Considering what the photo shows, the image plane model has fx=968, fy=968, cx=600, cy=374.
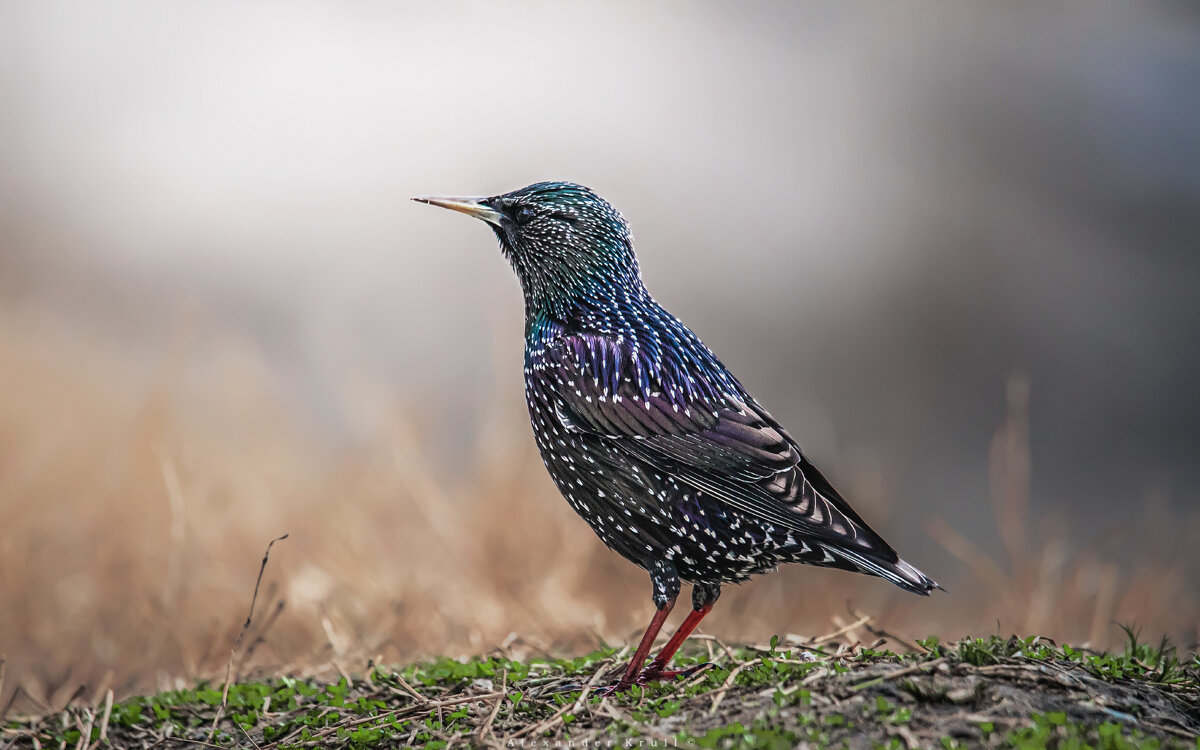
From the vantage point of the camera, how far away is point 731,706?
2.68 m

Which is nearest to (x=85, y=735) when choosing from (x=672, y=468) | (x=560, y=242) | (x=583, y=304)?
(x=672, y=468)

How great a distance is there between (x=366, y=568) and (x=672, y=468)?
12.1 feet

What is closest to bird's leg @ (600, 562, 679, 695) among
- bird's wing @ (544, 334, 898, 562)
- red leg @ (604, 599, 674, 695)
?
red leg @ (604, 599, 674, 695)

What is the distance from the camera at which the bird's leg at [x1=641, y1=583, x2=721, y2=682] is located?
126 inches

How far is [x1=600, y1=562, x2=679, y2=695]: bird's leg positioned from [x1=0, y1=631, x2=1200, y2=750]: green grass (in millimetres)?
100

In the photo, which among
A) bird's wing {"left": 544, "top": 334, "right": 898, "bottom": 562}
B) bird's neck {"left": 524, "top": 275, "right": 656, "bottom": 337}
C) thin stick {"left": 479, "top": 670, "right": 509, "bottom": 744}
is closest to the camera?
thin stick {"left": 479, "top": 670, "right": 509, "bottom": 744}

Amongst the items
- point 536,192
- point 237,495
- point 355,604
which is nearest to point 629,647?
point 536,192

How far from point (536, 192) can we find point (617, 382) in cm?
99

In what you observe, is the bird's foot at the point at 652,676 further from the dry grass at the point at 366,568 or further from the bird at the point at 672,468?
the dry grass at the point at 366,568

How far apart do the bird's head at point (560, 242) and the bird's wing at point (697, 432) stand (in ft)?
0.98

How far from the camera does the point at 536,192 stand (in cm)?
388

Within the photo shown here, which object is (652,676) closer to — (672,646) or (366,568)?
(672,646)

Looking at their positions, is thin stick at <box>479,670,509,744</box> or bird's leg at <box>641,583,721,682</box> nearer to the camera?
thin stick at <box>479,670,509,744</box>

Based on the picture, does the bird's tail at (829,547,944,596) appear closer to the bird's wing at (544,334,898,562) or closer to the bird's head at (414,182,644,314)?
the bird's wing at (544,334,898,562)
